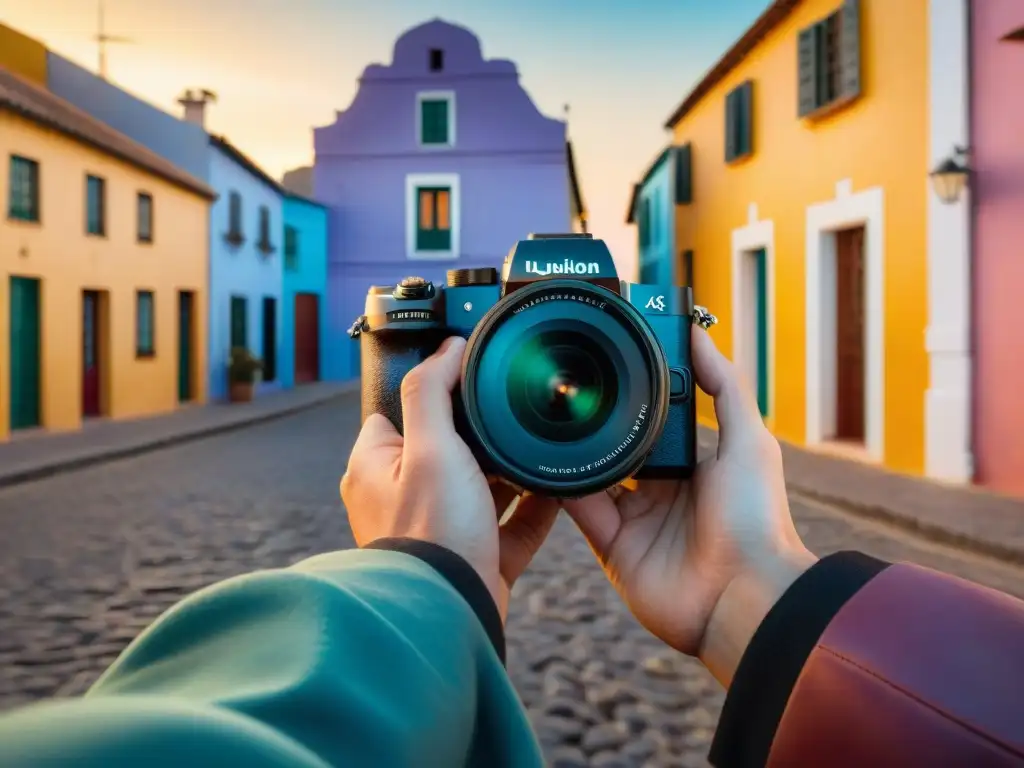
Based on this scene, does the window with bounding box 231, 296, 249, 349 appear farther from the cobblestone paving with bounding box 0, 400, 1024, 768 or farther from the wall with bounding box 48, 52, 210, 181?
the cobblestone paving with bounding box 0, 400, 1024, 768

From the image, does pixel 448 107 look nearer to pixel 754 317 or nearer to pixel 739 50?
pixel 739 50

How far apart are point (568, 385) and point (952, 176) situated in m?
8.45

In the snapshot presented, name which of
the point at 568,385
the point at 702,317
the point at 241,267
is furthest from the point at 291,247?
the point at 568,385

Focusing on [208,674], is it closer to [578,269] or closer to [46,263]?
[578,269]

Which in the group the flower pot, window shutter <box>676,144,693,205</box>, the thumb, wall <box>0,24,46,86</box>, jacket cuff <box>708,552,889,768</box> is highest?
wall <box>0,24,46,86</box>

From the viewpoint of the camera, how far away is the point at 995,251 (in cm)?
884

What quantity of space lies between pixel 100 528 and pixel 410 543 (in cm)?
681

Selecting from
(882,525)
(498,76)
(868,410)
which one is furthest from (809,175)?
(498,76)

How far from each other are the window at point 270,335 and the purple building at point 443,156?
7.32ft

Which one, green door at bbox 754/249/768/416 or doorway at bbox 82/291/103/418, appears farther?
doorway at bbox 82/291/103/418

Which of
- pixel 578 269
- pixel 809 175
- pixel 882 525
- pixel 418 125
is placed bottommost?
pixel 882 525

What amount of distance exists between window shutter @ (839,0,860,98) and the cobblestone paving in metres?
5.34

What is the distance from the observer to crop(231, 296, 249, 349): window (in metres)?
24.1

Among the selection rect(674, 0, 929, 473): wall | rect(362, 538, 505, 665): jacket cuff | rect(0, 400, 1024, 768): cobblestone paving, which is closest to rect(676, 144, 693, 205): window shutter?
rect(674, 0, 929, 473): wall
